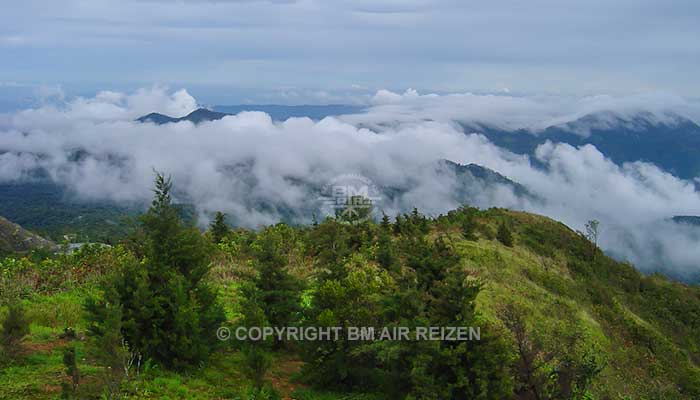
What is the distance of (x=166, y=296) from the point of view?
29.7 feet

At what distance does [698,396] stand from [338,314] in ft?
46.5

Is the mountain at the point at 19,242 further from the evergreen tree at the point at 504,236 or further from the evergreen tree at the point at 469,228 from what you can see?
the evergreen tree at the point at 504,236

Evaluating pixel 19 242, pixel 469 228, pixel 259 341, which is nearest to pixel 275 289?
pixel 259 341

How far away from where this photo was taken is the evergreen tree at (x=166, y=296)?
8.88m

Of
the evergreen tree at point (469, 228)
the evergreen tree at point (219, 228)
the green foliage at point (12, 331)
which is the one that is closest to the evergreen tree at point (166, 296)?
the green foliage at point (12, 331)

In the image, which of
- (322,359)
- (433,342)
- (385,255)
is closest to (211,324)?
(322,359)

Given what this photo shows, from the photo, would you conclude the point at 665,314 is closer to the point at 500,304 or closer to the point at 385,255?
the point at 500,304

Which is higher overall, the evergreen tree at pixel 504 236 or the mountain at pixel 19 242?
the mountain at pixel 19 242

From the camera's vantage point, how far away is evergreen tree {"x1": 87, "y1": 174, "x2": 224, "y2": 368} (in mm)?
8883

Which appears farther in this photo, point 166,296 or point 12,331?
point 166,296

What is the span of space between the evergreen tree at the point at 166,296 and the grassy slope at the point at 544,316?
1.65ft

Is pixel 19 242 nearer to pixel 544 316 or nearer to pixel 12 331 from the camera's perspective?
pixel 12 331

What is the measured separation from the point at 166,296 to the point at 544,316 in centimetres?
1605

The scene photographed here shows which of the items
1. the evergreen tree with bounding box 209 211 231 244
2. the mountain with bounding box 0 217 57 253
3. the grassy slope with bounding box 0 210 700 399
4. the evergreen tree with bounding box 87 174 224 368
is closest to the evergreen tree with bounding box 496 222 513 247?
the grassy slope with bounding box 0 210 700 399
